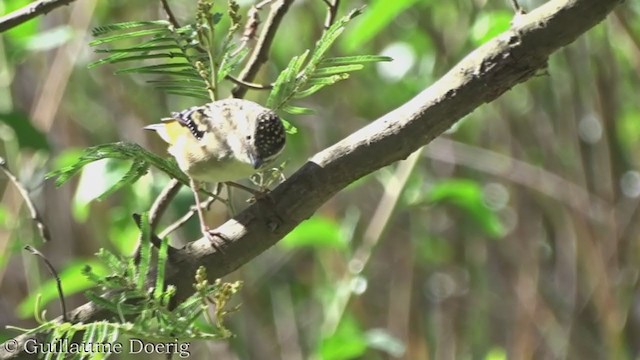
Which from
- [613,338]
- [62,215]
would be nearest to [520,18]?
[613,338]

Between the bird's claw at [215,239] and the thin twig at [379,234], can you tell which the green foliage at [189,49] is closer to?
the bird's claw at [215,239]

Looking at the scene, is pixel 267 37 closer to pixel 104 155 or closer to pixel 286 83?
Result: pixel 286 83

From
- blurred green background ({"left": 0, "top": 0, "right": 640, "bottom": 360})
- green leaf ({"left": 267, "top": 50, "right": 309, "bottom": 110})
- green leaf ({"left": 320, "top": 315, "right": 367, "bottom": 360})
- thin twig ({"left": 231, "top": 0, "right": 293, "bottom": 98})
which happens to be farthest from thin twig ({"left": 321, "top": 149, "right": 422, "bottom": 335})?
green leaf ({"left": 267, "top": 50, "right": 309, "bottom": 110})

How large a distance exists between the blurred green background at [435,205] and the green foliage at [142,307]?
3.64 feet

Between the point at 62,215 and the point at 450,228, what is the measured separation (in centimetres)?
125

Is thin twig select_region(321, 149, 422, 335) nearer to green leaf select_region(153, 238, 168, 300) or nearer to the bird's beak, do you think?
the bird's beak

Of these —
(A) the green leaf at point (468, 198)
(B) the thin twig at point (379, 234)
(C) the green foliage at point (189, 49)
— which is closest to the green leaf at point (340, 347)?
(B) the thin twig at point (379, 234)

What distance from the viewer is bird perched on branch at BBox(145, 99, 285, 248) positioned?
1190 millimetres

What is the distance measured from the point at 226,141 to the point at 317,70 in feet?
1.26

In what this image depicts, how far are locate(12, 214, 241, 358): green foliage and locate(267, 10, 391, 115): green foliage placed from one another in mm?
232

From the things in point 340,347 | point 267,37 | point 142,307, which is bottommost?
point 142,307

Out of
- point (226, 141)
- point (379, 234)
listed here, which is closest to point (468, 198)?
point (379, 234)

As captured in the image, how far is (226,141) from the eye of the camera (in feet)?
4.42

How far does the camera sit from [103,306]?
835 mm
